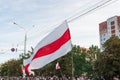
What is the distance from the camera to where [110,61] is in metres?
49.5

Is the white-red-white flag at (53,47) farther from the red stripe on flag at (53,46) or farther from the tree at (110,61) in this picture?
the tree at (110,61)

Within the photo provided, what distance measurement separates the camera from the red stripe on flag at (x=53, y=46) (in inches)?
416

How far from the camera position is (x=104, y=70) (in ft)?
160

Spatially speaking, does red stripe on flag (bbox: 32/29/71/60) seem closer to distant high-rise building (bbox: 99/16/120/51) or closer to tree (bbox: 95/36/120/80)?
tree (bbox: 95/36/120/80)

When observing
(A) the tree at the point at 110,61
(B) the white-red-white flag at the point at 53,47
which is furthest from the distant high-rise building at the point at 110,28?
(B) the white-red-white flag at the point at 53,47

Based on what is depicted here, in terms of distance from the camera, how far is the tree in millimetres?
47469

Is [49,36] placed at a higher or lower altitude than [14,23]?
lower

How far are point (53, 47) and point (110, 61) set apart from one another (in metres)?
39.2

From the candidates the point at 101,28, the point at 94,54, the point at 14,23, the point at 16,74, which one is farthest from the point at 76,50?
the point at 101,28

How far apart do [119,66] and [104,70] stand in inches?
102

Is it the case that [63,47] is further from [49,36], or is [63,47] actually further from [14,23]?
[14,23]

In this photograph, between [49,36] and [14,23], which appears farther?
[14,23]

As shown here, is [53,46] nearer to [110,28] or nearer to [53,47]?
[53,47]

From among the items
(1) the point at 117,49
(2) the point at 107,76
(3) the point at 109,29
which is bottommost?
(2) the point at 107,76
